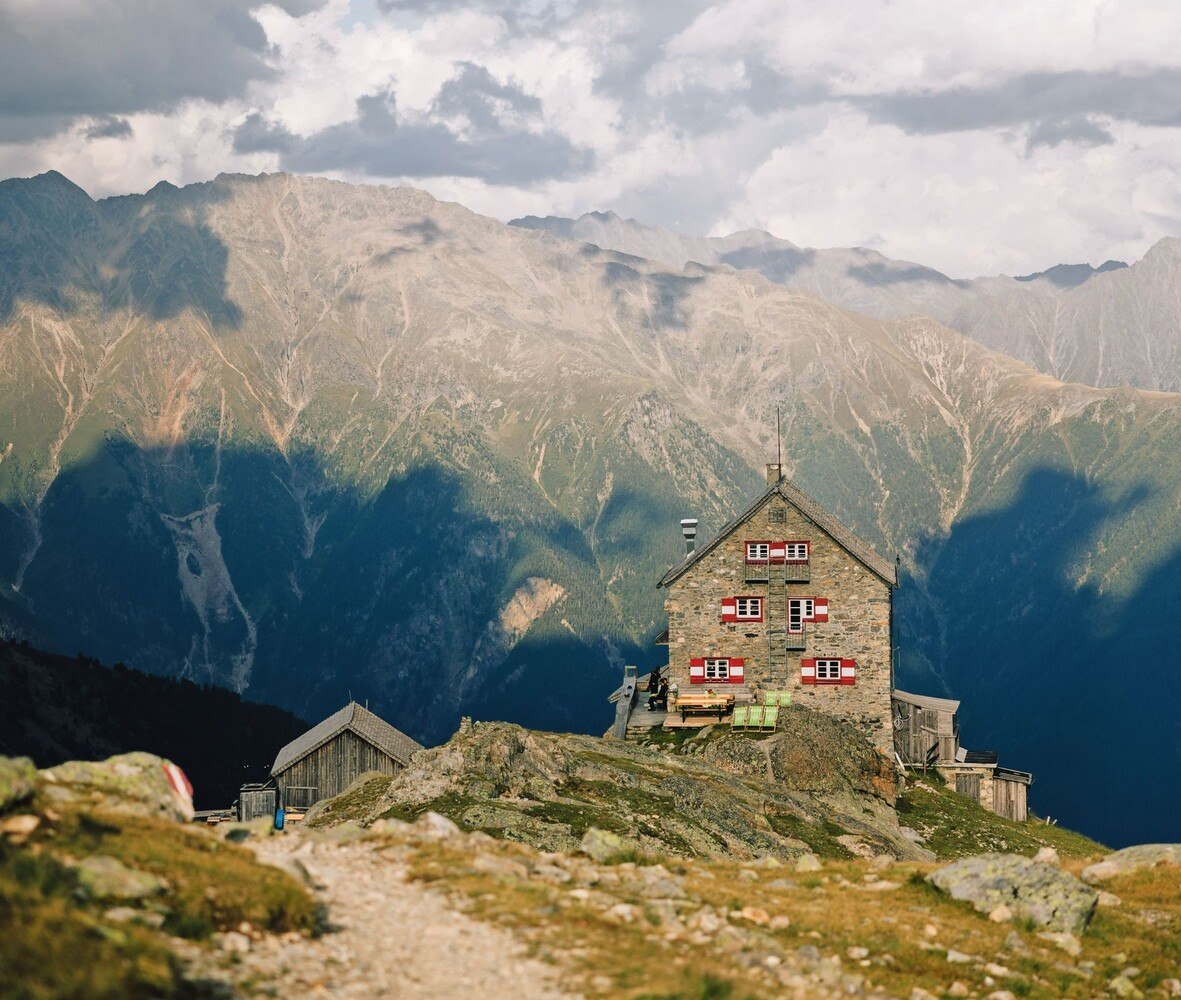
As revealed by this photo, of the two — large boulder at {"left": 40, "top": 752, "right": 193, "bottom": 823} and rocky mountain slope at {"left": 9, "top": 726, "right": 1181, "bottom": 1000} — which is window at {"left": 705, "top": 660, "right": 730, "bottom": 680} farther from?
large boulder at {"left": 40, "top": 752, "right": 193, "bottom": 823}

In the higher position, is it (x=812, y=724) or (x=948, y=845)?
(x=812, y=724)

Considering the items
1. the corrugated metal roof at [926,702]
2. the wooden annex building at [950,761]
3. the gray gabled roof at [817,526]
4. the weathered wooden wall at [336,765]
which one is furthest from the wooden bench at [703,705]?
the weathered wooden wall at [336,765]

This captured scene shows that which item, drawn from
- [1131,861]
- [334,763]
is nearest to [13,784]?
[1131,861]

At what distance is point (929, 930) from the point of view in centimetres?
2748

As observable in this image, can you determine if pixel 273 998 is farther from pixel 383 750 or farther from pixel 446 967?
pixel 383 750

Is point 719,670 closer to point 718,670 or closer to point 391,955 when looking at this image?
point 718,670

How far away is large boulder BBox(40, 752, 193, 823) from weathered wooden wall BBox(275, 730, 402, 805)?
138 feet

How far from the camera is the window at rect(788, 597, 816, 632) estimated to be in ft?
267

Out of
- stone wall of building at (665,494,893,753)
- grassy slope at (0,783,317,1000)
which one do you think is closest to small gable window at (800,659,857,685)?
stone wall of building at (665,494,893,753)

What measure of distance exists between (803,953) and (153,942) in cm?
1126

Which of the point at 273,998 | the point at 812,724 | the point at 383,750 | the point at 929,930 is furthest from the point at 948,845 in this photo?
the point at 273,998

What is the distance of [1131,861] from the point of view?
120 ft

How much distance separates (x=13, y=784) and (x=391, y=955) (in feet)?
→ 21.4

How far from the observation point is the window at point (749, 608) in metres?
81.8
